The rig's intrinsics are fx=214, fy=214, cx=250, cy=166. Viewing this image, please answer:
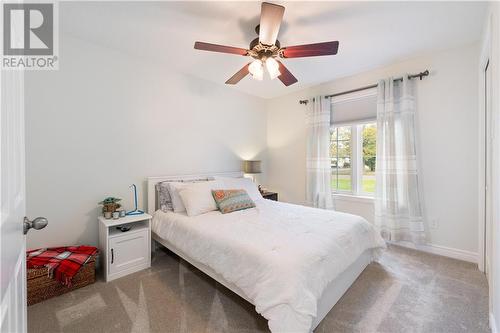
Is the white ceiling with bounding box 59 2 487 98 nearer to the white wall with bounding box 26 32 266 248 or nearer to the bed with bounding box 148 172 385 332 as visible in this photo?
Result: the white wall with bounding box 26 32 266 248

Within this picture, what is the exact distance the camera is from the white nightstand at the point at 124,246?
218 cm

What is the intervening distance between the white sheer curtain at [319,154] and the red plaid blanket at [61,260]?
316cm

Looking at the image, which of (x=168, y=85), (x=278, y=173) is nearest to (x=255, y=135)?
(x=278, y=173)

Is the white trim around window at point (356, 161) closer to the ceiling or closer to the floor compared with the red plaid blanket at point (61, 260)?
closer to the ceiling

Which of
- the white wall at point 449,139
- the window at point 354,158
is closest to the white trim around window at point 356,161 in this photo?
the window at point 354,158

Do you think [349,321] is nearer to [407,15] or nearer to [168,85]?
[407,15]

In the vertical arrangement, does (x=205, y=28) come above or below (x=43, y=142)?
above

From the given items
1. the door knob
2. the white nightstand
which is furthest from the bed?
the door knob

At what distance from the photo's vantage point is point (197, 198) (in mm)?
2572

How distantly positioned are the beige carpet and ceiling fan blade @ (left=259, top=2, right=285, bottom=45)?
226 cm

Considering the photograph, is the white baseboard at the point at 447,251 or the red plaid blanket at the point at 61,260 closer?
the red plaid blanket at the point at 61,260

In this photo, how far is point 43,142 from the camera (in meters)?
2.16

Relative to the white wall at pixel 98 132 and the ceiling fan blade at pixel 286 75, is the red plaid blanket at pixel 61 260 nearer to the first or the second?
the white wall at pixel 98 132

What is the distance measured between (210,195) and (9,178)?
2061 millimetres
